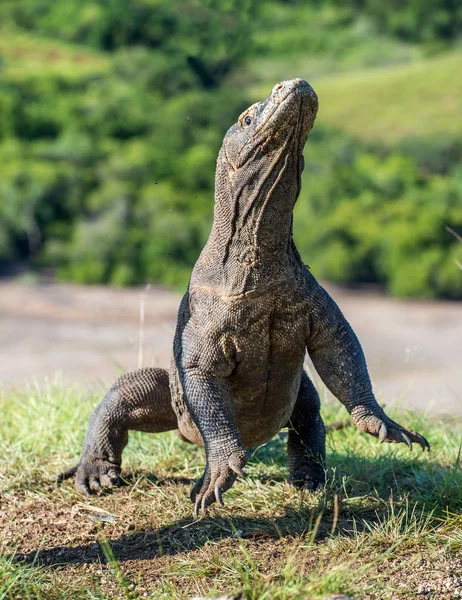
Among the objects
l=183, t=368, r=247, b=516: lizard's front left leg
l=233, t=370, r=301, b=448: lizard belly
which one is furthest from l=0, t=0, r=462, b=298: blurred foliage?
l=183, t=368, r=247, b=516: lizard's front left leg

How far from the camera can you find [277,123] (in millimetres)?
2955

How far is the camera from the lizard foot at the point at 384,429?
10.5 feet

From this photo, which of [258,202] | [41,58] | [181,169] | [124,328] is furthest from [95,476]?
[41,58]

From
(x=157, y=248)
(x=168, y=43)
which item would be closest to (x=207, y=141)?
(x=157, y=248)

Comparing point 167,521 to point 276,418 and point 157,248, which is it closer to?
point 276,418

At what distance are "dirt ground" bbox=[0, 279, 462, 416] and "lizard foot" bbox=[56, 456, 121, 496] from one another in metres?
5.10

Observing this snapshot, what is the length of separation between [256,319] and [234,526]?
93 centimetres

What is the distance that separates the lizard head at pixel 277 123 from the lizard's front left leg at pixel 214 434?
893mm

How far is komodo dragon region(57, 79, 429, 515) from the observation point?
3.03m

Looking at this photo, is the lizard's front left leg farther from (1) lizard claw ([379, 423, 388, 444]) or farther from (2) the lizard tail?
(2) the lizard tail

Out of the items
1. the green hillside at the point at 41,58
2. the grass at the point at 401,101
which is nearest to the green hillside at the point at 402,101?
the grass at the point at 401,101

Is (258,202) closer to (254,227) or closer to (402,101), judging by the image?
(254,227)

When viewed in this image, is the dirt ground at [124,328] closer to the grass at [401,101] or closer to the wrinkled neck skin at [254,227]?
the grass at [401,101]

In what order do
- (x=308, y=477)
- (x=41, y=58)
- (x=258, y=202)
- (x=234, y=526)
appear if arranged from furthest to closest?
1. (x=41, y=58)
2. (x=308, y=477)
3. (x=234, y=526)
4. (x=258, y=202)
